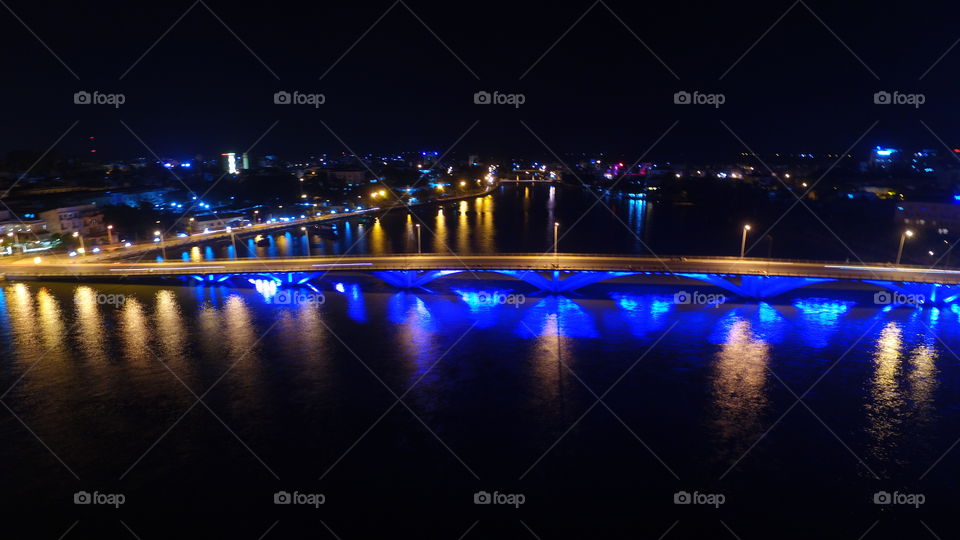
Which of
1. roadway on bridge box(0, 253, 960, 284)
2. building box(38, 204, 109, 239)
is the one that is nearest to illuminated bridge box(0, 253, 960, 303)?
roadway on bridge box(0, 253, 960, 284)

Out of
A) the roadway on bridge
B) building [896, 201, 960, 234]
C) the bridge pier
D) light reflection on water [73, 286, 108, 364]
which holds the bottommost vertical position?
light reflection on water [73, 286, 108, 364]

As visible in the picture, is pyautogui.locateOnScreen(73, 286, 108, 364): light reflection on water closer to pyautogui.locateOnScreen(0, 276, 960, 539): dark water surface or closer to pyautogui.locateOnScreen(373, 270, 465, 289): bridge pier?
pyautogui.locateOnScreen(0, 276, 960, 539): dark water surface

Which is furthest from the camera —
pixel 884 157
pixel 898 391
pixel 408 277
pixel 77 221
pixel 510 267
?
pixel 884 157

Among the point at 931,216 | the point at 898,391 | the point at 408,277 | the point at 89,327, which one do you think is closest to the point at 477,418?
the point at 898,391

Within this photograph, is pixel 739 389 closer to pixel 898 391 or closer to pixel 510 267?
pixel 898 391

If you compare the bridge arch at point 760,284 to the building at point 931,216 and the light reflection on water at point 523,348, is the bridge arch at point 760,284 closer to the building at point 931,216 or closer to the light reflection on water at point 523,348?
the light reflection on water at point 523,348

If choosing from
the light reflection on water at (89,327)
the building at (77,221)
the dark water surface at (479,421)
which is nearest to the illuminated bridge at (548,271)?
the dark water surface at (479,421)
